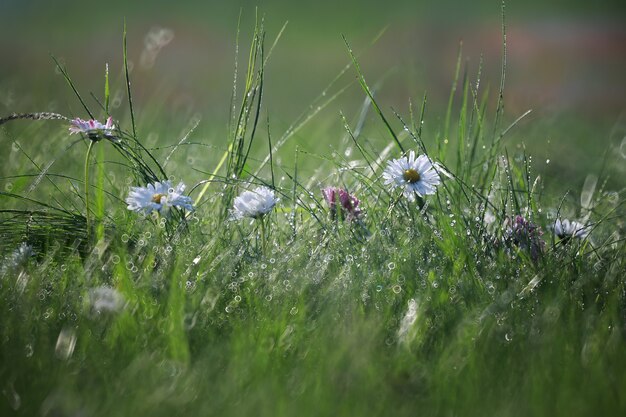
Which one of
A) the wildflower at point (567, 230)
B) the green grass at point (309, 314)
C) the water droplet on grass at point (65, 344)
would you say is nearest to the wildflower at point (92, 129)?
the green grass at point (309, 314)

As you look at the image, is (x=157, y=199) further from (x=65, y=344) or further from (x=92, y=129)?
(x=65, y=344)

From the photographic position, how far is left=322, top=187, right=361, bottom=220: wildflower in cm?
212

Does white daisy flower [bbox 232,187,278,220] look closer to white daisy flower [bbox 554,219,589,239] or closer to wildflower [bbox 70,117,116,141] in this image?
wildflower [bbox 70,117,116,141]

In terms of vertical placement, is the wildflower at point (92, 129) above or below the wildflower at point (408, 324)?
above

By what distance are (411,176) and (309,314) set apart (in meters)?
0.51

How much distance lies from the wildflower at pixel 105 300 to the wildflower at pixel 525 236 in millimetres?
940

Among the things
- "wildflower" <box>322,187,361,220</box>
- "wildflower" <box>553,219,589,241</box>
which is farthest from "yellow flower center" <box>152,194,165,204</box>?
"wildflower" <box>553,219,589,241</box>

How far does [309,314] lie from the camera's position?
1.75 metres

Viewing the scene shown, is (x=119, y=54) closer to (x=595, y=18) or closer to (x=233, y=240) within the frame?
(x=595, y=18)

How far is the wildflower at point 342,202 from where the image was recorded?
212cm

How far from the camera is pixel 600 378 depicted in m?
1.46

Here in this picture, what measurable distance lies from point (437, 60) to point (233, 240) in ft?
20.4

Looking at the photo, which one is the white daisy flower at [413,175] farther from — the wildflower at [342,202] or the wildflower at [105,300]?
the wildflower at [105,300]

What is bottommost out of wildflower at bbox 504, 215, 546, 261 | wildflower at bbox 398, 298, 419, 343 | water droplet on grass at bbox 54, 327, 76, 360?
water droplet on grass at bbox 54, 327, 76, 360
